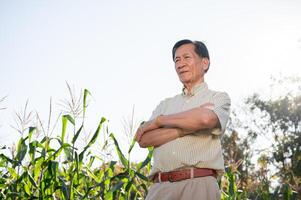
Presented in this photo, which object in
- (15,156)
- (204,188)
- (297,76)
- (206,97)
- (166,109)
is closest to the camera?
(204,188)

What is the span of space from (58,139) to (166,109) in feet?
4.43

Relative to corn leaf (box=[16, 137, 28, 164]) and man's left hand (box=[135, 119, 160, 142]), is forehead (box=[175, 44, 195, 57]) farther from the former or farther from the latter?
corn leaf (box=[16, 137, 28, 164])

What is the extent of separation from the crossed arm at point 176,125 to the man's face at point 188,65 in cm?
30

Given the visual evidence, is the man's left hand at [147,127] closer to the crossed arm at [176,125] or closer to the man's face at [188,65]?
the crossed arm at [176,125]

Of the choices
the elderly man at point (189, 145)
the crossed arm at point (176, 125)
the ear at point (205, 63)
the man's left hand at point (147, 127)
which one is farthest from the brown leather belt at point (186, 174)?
the ear at point (205, 63)

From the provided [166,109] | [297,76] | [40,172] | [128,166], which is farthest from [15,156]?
[297,76]

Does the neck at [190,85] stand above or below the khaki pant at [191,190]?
above

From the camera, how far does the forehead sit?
3.21m

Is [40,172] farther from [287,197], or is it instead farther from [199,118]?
[287,197]

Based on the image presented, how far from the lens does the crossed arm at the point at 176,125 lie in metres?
2.78

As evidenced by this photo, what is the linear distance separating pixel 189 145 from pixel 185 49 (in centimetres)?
72

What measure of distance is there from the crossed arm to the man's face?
0.98ft

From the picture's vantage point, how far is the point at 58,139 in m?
4.22

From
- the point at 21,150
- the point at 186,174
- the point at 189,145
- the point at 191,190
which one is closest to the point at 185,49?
the point at 189,145
